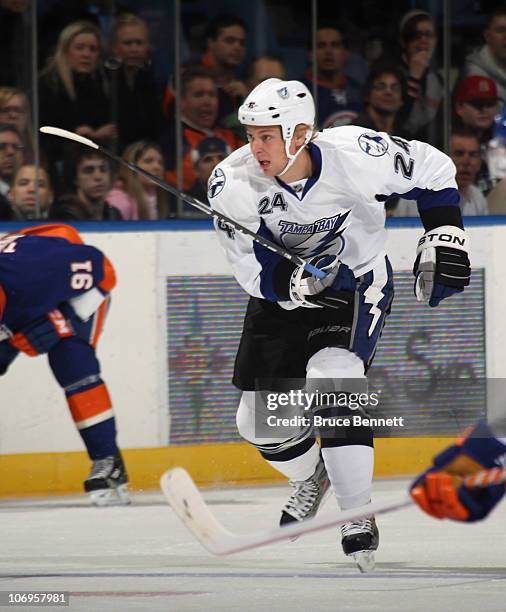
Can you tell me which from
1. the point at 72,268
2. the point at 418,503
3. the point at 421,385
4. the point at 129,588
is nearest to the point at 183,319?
the point at 72,268

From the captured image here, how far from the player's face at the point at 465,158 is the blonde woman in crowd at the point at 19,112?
1530 millimetres

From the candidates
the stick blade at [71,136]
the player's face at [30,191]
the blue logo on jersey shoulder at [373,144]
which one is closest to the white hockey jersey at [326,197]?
the blue logo on jersey shoulder at [373,144]

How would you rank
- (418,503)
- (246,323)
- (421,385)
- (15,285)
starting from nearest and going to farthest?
(418,503), (246,323), (15,285), (421,385)

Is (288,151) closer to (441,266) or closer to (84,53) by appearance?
(441,266)

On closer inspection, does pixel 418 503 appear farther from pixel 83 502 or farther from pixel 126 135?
pixel 126 135

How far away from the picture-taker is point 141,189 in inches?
242

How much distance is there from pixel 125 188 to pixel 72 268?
0.42 metres

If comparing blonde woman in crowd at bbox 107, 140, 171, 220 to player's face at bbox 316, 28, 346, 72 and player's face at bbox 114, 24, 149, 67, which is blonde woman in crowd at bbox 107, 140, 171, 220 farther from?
player's face at bbox 316, 28, 346, 72

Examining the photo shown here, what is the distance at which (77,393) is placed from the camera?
5801mm

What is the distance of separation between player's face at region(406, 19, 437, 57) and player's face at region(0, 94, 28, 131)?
143 centimetres

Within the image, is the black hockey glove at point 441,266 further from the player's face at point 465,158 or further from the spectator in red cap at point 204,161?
the player's face at point 465,158

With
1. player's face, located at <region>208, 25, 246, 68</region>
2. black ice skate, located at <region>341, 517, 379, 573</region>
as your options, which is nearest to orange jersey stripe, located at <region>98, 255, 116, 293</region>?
player's face, located at <region>208, 25, 246, 68</region>

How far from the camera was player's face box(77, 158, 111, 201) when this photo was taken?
238 inches

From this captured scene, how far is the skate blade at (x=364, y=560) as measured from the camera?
14.0ft
